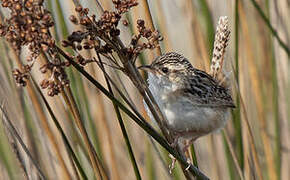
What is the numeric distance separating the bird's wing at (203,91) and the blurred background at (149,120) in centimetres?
10

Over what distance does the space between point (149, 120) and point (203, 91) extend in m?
0.47

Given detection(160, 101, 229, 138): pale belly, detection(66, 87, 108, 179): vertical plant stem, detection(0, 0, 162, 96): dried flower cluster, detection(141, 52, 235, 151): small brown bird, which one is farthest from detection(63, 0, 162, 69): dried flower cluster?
detection(160, 101, 229, 138): pale belly

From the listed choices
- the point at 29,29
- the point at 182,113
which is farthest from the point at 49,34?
the point at 182,113

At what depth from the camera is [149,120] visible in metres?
2.83

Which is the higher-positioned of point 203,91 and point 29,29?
point 29,29

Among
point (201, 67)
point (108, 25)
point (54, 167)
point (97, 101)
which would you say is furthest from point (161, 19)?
point (108, 25)

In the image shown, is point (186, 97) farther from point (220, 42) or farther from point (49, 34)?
point (49, 34)

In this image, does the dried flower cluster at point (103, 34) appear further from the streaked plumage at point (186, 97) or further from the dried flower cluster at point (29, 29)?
the streaked plumage at point (186, 97)

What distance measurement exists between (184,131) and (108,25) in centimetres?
111

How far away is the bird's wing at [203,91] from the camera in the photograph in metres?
2.45

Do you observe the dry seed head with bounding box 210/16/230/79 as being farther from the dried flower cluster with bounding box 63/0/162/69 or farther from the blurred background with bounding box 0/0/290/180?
the dried flower cluster with bounding box 63/0/162/69

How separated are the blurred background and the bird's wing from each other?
0.10m

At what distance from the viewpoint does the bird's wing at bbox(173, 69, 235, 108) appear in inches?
96.4

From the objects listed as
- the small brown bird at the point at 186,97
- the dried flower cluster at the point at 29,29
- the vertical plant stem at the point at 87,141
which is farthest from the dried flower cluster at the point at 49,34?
the small brown bird at the point at 186,97
